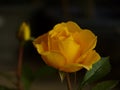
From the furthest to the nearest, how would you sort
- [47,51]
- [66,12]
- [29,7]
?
[29,7], [66,12], [47,51]

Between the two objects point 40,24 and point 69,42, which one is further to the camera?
point 40,24

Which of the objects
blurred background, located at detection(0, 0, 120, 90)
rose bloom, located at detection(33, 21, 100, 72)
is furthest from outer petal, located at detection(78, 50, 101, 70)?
blurred background, located at detection(0, 0, 120, 90)

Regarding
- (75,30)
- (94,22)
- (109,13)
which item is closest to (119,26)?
(94,22)

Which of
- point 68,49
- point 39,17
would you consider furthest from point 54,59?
point 39,17

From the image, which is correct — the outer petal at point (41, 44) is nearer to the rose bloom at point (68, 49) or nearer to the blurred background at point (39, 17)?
the rose bloom at point (68, 49)

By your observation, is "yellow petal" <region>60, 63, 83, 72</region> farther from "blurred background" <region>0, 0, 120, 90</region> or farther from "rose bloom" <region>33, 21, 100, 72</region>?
"blurred background" <region>0, 0, 120, 90</region>

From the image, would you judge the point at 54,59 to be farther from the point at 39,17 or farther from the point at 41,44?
the point at 39,17

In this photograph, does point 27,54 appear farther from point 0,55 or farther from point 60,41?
point 60,41
